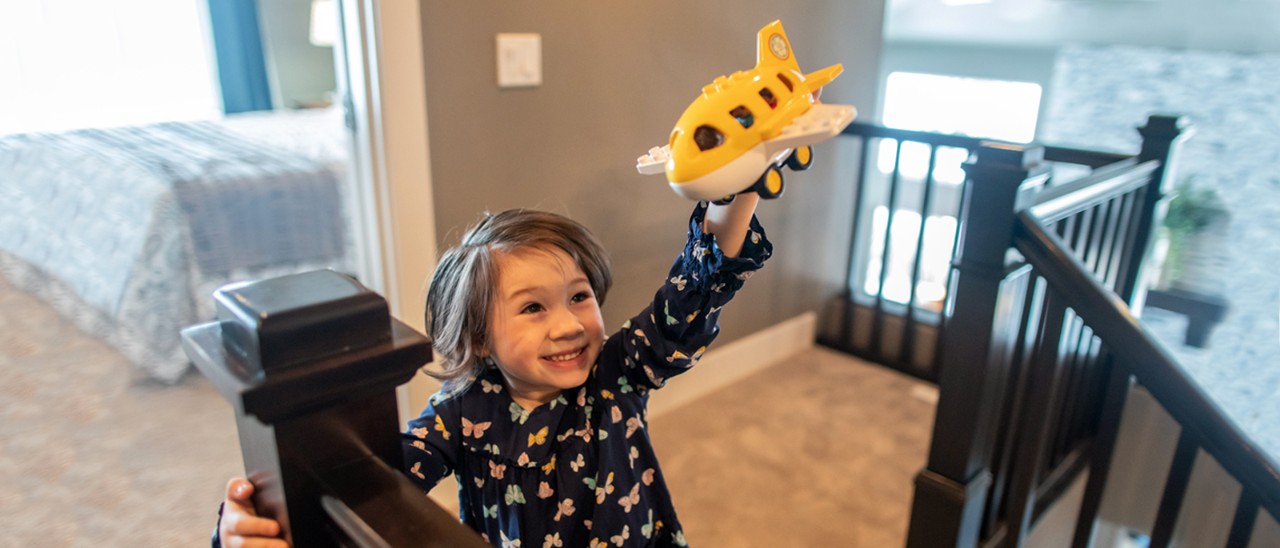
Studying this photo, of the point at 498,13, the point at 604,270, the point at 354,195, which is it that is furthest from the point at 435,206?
the point at 604,270

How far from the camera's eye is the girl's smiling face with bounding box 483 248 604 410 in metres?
0.99

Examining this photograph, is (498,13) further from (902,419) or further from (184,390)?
(902,419)

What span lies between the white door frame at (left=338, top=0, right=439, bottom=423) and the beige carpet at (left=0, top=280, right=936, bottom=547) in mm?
776

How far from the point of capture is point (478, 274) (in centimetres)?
100

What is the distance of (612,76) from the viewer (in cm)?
212

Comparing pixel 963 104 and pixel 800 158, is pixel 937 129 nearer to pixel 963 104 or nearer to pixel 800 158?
pixel 963 104

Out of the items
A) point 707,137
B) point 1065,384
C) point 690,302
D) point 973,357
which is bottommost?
point 1065,384

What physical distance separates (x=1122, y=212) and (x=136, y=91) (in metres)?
3.45

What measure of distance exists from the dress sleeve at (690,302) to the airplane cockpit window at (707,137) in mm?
141

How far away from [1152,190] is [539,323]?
6.21 feet

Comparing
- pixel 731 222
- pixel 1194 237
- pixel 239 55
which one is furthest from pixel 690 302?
pixel 239 55

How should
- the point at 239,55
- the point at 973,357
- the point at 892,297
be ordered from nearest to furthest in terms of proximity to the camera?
1. the point at 973,357
2. the point at 892,297
3. the point at 239,55

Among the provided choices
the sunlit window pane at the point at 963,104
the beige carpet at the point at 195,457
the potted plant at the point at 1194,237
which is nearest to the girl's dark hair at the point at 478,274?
the beige carpet at the point at 195,457

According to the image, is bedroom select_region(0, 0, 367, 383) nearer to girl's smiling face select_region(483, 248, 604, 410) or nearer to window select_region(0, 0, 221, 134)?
window select_region(0, 0, 221, 134)
